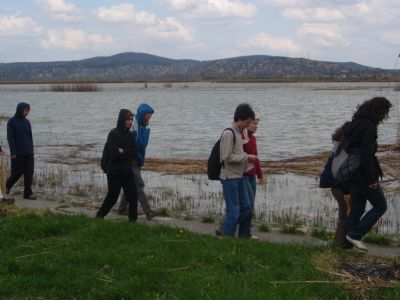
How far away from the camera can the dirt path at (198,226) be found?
8.45 metres

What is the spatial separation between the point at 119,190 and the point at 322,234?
123 inches

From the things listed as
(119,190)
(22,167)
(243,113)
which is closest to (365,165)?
(243,113)

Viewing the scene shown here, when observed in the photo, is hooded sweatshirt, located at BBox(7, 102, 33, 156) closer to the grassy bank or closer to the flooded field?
the flooded field

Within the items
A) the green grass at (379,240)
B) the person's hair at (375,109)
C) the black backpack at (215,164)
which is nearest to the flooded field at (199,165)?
the green grass at (379,240)

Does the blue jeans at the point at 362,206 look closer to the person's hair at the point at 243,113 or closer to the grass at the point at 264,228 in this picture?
the person's hair at the point at 243,113

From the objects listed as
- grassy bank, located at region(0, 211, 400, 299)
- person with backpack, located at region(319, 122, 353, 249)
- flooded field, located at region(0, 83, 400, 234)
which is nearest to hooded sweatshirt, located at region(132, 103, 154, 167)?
grassy bank, located at region(0, 211, 400, 299)

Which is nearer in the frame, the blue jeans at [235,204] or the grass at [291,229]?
the blue jeans at [235,204]

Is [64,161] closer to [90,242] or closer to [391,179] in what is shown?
[391,179]

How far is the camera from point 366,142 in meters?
7.16

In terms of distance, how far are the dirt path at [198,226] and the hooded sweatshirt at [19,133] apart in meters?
1.01

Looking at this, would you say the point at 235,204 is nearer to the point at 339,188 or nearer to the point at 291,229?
the point at 339,188

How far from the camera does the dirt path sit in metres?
8.45

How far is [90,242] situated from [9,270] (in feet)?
3.82

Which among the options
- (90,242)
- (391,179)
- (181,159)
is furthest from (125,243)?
(181,159)
